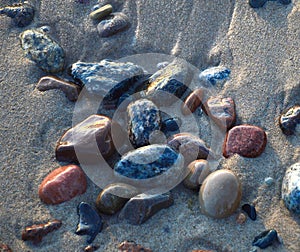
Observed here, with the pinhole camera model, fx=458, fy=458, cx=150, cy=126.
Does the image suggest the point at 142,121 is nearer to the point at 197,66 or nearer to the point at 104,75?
the point at 104,75

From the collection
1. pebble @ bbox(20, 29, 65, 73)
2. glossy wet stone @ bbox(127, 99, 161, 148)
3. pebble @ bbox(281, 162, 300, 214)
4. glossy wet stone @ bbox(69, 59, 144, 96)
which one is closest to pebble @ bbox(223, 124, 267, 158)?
pebble @ bbox(281, 162, 300, 214)

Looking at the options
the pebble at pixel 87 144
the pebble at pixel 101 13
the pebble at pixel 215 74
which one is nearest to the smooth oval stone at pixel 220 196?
the pebble at pixel 87 144

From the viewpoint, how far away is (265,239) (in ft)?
7.76

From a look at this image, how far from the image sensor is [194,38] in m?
3.26

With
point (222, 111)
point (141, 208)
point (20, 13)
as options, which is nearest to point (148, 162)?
point (141, 208)

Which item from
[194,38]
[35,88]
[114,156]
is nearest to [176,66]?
[194,38]

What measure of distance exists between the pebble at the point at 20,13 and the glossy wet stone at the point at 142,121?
4.00 ft

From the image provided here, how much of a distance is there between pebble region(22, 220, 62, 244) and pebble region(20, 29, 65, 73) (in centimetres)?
115

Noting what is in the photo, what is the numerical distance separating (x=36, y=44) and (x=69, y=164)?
3.29ft

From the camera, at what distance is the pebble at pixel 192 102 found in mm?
2934

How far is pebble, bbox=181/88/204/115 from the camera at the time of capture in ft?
9.62

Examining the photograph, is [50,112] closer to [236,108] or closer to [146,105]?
[146,105]

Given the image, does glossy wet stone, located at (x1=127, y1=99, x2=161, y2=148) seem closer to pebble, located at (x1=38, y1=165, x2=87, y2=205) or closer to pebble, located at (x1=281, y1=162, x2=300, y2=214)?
pebble, located at (x1=38, y1=165, x2=87, y2=205)

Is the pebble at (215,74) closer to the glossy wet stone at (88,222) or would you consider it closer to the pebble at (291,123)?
the pebble at (291,123)
